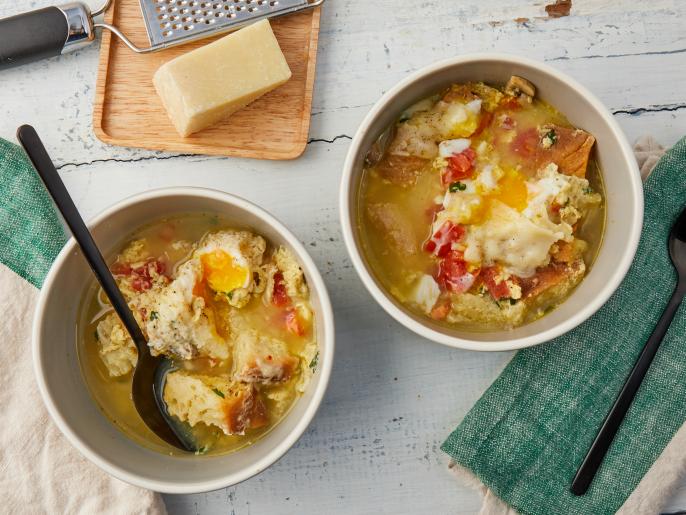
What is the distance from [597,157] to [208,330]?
1.42 metres

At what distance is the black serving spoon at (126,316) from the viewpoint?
6.57 ft

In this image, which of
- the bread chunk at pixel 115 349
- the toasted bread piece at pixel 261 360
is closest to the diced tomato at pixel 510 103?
the toasted bread piece at pixel 261 360

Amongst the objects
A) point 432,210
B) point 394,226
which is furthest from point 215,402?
point 432,210

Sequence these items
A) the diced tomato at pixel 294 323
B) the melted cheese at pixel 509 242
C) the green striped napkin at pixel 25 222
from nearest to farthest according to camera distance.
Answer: the melted cheese at pixel 509 242
the diced tomato at pixel 294 323
the green striped napkin at pixel 25 222

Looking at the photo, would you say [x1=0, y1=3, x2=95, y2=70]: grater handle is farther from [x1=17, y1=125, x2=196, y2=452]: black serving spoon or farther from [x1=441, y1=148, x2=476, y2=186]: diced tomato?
[x1=441, y1=148, x2=476, y2=186]: diced tomato

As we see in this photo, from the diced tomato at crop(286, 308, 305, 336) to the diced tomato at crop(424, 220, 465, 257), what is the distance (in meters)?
0.52

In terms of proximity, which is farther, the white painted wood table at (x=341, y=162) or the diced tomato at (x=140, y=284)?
the white painted wood table at (x=341, y=162)

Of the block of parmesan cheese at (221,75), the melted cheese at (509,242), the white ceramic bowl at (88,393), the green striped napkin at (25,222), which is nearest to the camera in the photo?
the white ceramic bowl at (88,393)

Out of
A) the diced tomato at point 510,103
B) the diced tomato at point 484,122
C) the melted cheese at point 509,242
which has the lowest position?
the melted cheese at point 509,242

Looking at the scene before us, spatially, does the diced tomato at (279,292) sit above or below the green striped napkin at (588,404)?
above

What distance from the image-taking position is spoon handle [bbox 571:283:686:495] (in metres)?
2.51

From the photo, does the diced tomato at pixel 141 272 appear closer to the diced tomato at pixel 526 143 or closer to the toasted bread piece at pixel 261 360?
the toasted bread piece at pixel 261 360

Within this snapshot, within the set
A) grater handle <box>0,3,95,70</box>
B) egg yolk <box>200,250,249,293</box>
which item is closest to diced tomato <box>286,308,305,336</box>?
egg yolk <box>200,250,249,293</box>

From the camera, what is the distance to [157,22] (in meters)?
2.63
